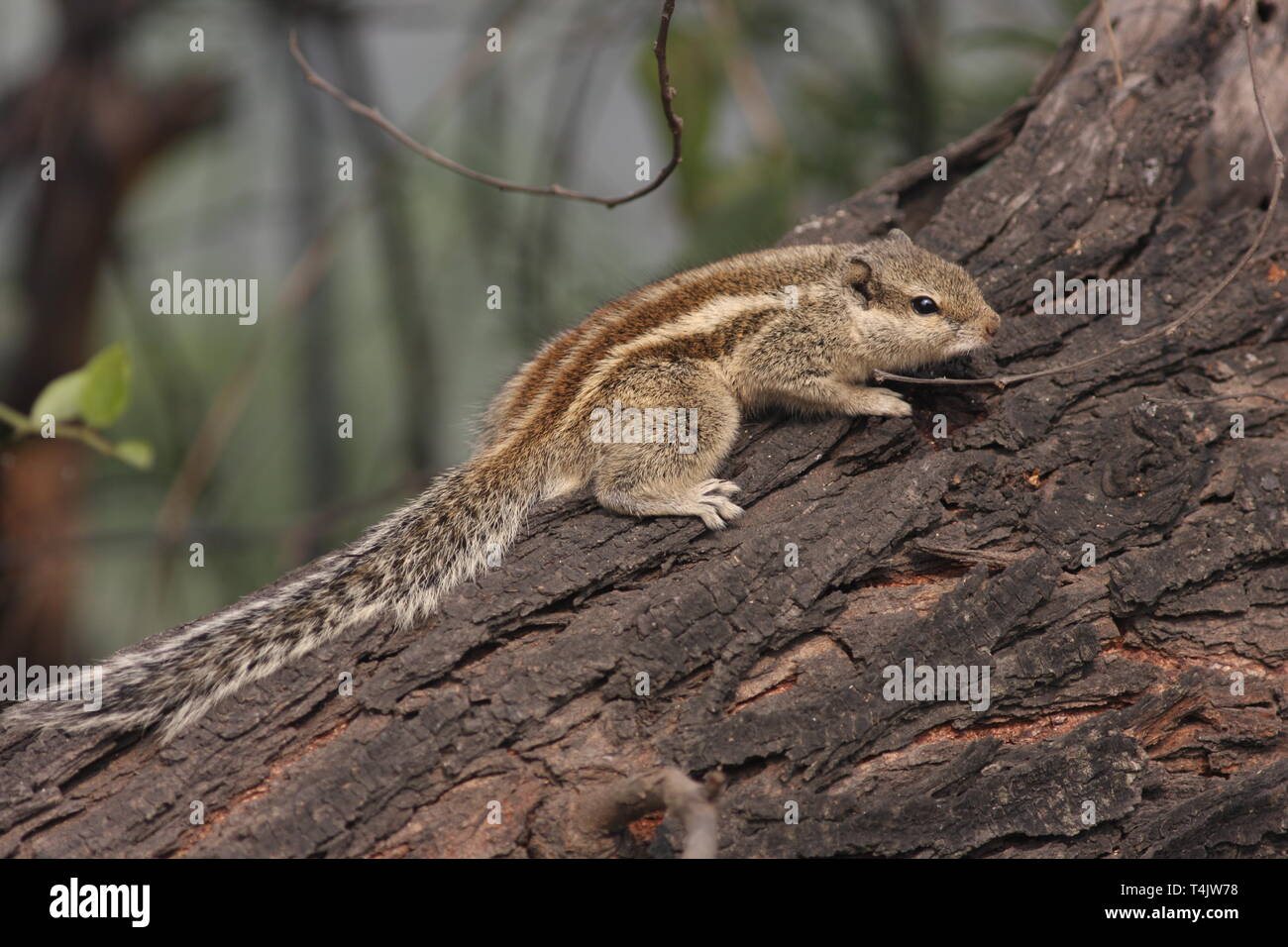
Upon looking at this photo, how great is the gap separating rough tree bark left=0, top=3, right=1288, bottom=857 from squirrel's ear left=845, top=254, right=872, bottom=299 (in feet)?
1.35

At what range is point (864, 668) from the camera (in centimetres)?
292

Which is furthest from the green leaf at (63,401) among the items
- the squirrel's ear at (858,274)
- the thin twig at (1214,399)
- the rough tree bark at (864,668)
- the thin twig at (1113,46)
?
the thin twig at (1113,46)

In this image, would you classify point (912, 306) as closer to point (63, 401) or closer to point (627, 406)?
point (627, 406)

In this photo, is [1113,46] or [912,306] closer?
[912,306]

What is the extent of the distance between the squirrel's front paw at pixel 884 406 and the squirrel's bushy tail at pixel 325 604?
1.06 meters

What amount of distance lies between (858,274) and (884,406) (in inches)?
19.6

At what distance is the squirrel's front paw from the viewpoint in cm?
345

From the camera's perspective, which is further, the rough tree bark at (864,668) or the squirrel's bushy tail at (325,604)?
the squirrel's bushy tail at (325,604)

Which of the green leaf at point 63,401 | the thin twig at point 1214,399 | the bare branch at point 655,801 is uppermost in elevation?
the green leaf at point 63,401

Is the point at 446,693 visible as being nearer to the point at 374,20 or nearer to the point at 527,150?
the point at 527,150

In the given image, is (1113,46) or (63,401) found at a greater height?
(1113,46)

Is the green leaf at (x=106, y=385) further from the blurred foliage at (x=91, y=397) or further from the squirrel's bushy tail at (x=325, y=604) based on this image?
the squirrel's bushy tail at (x=325, y=604)

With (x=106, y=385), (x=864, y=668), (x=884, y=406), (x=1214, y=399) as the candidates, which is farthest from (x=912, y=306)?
(x=106, y=385)

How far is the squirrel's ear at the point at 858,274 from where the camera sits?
3643 mm
